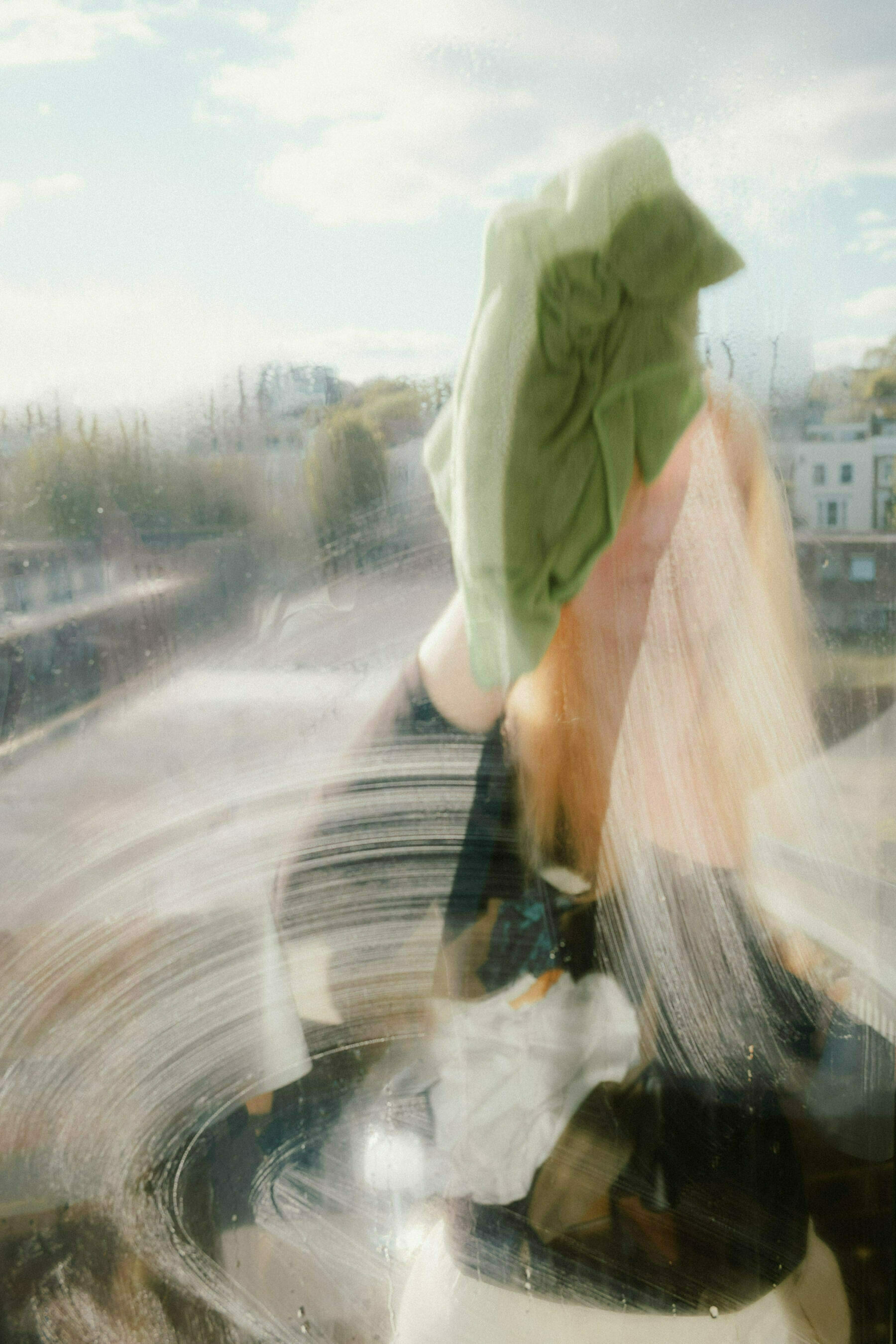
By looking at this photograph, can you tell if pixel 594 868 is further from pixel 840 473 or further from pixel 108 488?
pixel 108 488

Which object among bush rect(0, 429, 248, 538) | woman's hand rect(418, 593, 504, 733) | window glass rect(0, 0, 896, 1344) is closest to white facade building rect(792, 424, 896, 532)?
window glass rect(0, 0, 896, 1344)

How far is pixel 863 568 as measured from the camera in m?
0.75

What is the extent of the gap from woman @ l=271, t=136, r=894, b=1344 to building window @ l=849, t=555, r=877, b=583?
0.21 feet

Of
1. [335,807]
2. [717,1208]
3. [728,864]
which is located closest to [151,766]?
[335,807]

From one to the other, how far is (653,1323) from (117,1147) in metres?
0.53

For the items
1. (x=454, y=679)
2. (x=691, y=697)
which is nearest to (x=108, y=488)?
(x=454, y=679)

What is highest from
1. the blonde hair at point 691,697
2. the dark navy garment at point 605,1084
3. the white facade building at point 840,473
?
the white facade building at point 840,473

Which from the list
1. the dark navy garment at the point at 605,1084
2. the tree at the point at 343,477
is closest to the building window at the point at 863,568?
the dark navy garment at the point at 605,1084

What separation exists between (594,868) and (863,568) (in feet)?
1.18

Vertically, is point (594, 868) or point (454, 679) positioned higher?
point (454, 679)

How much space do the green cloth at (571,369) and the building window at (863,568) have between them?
0.20m

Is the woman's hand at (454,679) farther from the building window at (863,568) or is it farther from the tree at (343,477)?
the building window at (863,568)

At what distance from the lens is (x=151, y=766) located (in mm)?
706

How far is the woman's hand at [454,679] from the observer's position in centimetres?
72
